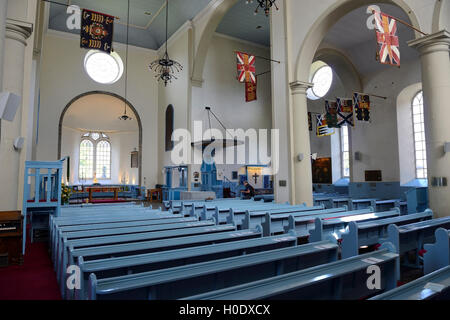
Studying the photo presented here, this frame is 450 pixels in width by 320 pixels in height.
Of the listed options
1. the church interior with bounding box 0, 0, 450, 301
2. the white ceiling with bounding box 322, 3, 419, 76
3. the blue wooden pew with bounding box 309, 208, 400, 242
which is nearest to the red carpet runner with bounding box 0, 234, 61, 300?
the church interior with bounding box 0, 0, 450, 301

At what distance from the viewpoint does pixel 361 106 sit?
11.3 meters

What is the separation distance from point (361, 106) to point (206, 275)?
10.9 metres

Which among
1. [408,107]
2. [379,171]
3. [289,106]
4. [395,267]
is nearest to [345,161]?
[379,171]

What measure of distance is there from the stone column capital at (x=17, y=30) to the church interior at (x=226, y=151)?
30 mm

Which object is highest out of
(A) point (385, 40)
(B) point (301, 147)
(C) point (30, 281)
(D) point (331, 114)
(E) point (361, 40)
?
(E) point (361, 40)

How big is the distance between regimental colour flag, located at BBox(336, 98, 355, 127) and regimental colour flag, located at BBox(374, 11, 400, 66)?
19.0ft

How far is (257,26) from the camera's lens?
15.1 m

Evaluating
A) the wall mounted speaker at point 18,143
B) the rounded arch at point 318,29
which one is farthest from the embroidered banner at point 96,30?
the rounded arch at point 318,29

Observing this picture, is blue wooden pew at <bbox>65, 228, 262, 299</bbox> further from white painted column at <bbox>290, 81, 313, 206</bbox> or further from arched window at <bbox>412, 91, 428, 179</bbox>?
arched window at <bbox>412, 91, 428, 179</bbox>

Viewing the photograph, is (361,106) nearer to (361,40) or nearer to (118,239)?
(361,40)

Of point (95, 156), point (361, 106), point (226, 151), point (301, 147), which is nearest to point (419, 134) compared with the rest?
point (361, 106)

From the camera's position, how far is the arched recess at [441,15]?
5.67m

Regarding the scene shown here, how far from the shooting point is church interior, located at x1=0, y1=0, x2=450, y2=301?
96.0 inches
